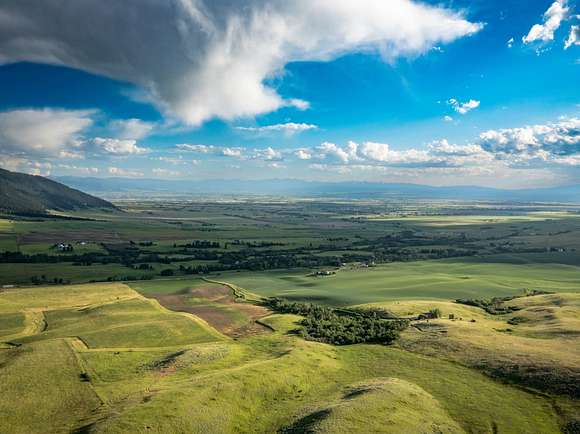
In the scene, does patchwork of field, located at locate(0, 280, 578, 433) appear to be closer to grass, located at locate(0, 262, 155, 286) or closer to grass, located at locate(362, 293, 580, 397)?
grass, located at locate(362, 293, 580, 397)

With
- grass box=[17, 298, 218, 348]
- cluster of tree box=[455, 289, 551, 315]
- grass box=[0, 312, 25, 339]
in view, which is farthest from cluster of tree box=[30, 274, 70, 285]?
cluster of tree box=[455, 289, 551, 315]

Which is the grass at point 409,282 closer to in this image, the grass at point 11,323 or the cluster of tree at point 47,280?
the cluster of tree at point 47,280

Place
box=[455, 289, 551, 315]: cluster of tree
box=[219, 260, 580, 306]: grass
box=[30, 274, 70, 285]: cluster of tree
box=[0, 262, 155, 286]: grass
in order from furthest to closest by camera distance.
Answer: box=[0, 262, 155, 286]: grass, box=[30, 274, 70, 285]: cluster of tree, box=[219, 260, 580, 306]: grass, box=[455, 289, 551, 315]: cluster of tree

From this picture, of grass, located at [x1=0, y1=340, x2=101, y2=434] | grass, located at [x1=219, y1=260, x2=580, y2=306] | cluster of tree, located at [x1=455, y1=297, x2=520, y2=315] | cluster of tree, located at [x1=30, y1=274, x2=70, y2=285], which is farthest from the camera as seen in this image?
cluster of tree, located at [x1=30, y1=274, x2=70, y2=285]

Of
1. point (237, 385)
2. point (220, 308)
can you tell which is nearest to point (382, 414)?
point (237, 385)

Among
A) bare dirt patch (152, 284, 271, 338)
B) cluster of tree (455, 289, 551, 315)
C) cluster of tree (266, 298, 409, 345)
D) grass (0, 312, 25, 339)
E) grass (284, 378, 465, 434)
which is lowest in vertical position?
cluster of tree (455, 289, 551, 315)

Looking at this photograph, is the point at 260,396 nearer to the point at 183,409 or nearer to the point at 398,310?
the point at 183,409
